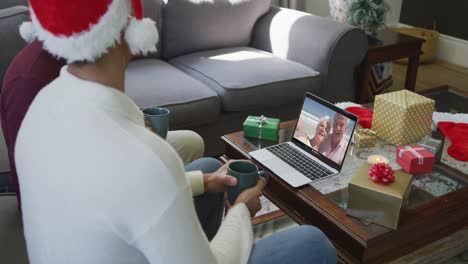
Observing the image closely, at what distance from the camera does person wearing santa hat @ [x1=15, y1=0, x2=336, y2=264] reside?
2.27 feet

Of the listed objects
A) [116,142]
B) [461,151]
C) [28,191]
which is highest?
[116,142]

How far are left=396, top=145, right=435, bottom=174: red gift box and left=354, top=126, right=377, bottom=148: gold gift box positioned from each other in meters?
0.13

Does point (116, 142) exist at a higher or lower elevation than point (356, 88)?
higher

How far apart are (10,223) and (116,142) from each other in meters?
0.83

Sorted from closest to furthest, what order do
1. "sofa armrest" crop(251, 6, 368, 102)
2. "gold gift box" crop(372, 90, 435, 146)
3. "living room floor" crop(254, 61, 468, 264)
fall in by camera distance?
"gold gift box" crop(372, 90, 435, 146), "sofa armrest" crop(251, 6, 368, 102), "living room floor" crop(254, 61, 468, 264)

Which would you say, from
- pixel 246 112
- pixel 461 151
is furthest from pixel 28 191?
pixel 246 112

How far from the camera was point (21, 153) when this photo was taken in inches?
32.0

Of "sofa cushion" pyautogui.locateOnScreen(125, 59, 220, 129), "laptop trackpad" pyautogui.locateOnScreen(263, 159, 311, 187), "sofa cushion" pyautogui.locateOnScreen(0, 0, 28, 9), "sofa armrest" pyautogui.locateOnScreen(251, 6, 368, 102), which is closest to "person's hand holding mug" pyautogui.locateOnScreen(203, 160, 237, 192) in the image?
"laptop trackpad" pyautogui.locateOnScreen(263, 159, 311, 187)

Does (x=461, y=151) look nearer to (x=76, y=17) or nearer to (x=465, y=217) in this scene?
(x=465, y=217)

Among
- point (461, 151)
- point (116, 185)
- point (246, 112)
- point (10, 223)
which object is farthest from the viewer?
point (246, 112)

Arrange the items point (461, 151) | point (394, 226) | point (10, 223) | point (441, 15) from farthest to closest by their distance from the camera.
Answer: point (441, 15), point (461, 151), point (10, 223), point (394, 226)

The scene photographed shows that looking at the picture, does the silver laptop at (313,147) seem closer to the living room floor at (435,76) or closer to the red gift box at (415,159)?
the red gift box at (415,159)

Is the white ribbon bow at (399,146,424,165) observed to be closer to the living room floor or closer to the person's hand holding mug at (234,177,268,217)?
the person's hand holding mug at (234,177,268,217)

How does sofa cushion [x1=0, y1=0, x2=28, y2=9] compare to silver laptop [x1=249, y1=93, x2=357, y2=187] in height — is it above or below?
above
